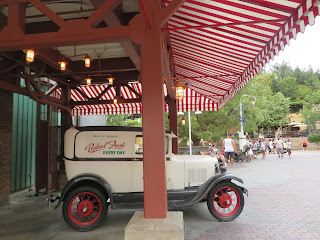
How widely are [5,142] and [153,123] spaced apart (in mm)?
5537

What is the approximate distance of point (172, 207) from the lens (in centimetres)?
499

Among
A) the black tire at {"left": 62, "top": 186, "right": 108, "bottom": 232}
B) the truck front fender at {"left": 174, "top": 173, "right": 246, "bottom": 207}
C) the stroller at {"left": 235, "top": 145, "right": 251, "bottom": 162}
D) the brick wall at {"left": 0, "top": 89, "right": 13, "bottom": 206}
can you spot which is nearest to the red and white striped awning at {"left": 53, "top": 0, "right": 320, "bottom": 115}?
the truck front fender at {"left": 174, "top": 173, "right": 246, "bottom": 207}

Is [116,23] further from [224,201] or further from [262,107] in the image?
[262,107]

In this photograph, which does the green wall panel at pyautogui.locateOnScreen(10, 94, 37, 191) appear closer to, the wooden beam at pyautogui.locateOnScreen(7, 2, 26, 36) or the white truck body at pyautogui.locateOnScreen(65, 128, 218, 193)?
the white truck body at pyautogui.locateOnScreen(65, 128, 218, 193)

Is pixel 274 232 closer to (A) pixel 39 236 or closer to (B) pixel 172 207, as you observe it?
(B) pixel 172 207

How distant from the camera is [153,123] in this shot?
338cm

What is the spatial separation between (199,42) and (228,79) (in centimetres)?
247

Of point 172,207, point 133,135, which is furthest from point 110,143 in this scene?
point 172,207

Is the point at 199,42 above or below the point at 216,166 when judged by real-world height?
above

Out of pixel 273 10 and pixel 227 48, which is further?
pixel 227 48

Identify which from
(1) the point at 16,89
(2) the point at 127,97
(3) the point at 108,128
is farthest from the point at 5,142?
(2) the point at 127,97

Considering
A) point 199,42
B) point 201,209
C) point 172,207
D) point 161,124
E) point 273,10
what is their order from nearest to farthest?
point 161,124
point 273,10
point 172,207
point 199,42
point 201,209

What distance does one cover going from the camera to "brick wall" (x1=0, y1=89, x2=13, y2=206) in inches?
264

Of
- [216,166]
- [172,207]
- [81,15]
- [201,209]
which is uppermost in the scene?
[81,15]
